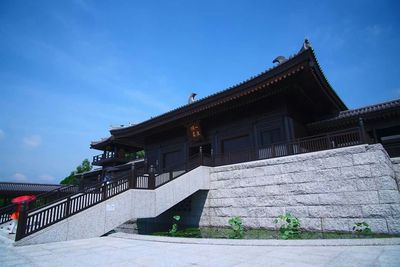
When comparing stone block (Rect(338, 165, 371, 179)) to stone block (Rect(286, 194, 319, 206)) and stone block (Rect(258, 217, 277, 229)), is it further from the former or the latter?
stone block (Rect(258, 217, 277, 229))

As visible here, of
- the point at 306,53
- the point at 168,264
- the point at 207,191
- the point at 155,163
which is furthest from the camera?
the point at 155,163

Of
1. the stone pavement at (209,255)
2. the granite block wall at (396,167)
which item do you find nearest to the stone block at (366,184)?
the granite block wall at (396,167)

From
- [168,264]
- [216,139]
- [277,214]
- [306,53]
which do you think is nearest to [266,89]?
[306,53]

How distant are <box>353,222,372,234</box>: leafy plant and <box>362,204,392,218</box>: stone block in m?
0.27

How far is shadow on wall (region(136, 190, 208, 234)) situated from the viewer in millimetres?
11016

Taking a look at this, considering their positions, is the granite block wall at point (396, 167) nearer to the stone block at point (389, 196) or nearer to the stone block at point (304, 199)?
the stone block at point (389, 196)

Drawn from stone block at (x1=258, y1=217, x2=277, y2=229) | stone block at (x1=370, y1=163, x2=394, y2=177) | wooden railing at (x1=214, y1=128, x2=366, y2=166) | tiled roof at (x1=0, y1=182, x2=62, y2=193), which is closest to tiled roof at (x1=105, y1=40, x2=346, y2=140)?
wooden railing at (x1=214, y1=128, x2=366, y2=166)

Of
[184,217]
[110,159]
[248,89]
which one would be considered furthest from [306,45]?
[110,159]

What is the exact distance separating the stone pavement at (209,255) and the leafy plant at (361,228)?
213 cm

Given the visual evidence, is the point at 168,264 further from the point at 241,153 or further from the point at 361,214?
the point at 241,153

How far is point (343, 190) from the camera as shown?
293 inches

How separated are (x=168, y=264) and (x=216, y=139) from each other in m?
9.06

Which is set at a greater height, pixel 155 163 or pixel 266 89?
pixel 266 89

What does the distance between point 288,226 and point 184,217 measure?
205 inches
